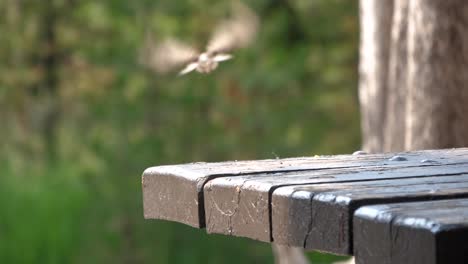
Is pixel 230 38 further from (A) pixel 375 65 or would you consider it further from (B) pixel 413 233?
(B) pixel 413 233

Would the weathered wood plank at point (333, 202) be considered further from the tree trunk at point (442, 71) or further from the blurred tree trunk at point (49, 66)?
the blurred tree trunk at point (49, 66)

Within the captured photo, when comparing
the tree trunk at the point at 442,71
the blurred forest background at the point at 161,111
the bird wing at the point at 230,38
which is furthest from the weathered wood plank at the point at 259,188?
the blurred forest background at the point at 161,111

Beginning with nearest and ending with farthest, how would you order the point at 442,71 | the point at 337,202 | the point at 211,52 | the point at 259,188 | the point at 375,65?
the point at 337,202
the point at 259,188
the point at 442,71
the point at 211,52
the point at 375,65

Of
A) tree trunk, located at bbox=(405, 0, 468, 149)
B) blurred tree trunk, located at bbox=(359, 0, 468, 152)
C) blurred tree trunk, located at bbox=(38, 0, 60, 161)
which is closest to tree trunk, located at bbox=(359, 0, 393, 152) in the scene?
blurred tree trunk, located at bbox=(359, 0, 468, 152)

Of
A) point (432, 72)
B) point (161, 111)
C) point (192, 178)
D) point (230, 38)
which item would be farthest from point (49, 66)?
point (192, 178)

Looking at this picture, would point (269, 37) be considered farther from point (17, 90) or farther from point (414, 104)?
point (414, 104)

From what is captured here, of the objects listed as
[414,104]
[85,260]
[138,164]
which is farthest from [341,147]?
[414,104]
